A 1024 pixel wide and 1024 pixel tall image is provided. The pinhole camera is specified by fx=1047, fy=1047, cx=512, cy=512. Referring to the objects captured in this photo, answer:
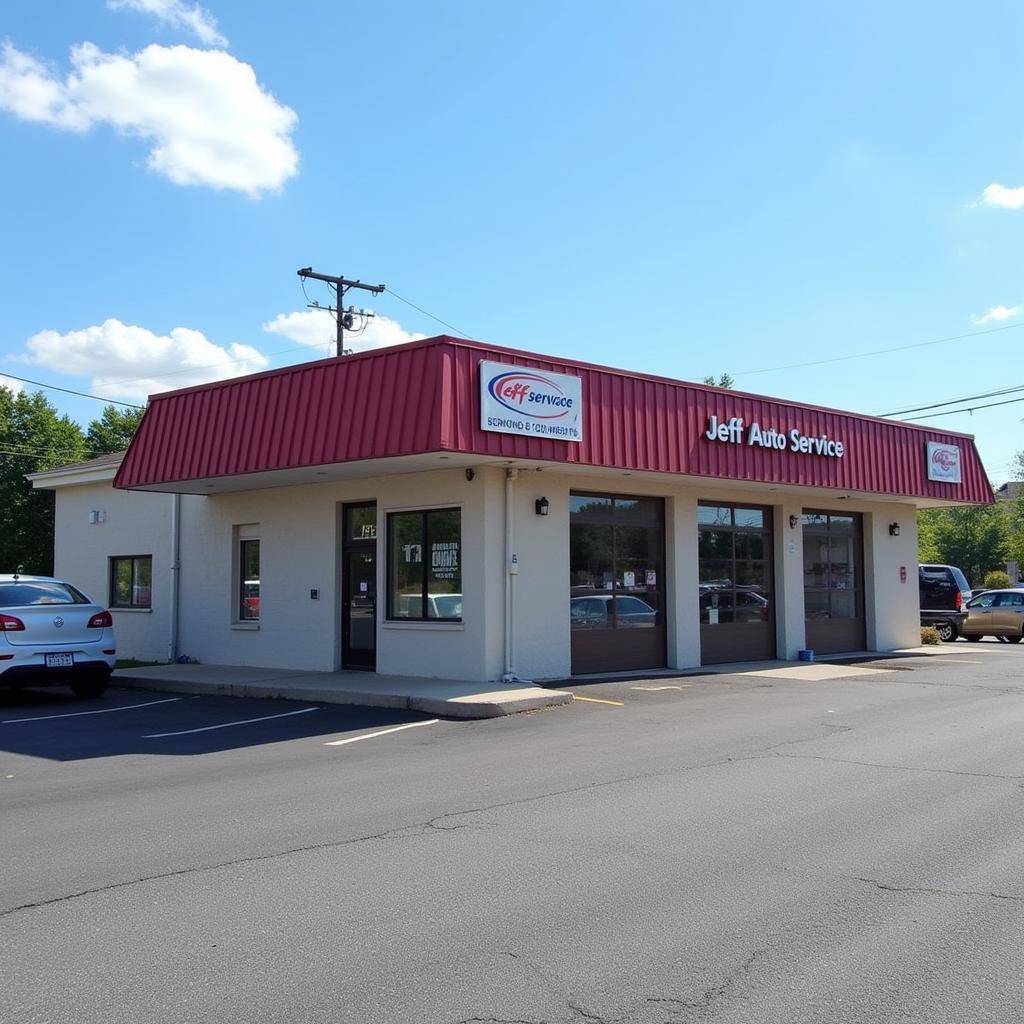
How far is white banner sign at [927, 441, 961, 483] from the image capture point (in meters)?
21.9

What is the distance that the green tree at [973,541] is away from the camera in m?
80.1

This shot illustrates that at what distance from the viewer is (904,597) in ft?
79.2

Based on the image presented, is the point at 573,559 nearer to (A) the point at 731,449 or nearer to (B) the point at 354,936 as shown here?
(A) the point at 731,449

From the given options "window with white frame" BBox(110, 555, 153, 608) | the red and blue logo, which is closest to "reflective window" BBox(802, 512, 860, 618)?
the red and blue logo

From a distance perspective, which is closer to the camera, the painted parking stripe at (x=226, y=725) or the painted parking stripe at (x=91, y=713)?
the painted parking stripe at (x=226, y=725)

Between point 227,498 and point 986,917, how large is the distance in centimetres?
1629

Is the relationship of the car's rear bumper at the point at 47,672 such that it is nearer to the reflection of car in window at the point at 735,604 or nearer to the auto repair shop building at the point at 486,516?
the auto repair shop building at the point at 486,516

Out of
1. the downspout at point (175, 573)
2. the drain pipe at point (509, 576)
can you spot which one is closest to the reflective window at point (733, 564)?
the drain pipe at point (509, 576)

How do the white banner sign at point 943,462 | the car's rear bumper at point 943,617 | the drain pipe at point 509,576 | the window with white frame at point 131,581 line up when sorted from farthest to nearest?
the car's rear bumper at point 943,617
the white banner sign at point 943,462
the window with white frame at point 131,581
the drain pipe at point 509,576

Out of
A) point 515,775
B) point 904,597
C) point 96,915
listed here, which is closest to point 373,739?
point 515,775

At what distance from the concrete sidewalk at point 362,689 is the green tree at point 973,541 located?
7052 cm

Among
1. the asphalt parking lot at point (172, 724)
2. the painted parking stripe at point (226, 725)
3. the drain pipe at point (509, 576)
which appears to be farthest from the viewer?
the drain pipe at point (509, 576)

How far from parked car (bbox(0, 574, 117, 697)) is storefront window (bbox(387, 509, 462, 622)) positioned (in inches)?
170

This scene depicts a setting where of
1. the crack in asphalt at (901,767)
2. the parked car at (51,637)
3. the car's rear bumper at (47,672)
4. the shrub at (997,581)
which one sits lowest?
the crack in asphalt at (901,767)
